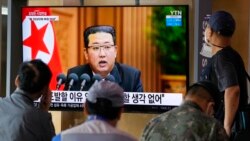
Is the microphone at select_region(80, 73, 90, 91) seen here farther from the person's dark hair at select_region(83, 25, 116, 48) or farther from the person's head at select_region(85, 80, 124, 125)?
the person's head at select_region(85, 80, 124, 125)

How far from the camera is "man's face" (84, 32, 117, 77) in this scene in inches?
242

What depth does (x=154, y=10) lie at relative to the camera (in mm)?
6012

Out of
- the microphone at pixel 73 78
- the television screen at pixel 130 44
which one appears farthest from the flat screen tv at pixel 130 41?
the microphone at pixel 73 78

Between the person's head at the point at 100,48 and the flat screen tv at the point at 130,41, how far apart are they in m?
0.06

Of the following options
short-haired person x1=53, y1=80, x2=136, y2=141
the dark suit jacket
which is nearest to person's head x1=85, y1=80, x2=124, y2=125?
short-haired person x1=53, y1=80, x2=136, y2=141

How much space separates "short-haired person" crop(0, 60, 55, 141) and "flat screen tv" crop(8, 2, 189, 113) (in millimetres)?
2544

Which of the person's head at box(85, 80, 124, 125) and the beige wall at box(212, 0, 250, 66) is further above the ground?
the beige wall at box(212, 0, 250, 66)

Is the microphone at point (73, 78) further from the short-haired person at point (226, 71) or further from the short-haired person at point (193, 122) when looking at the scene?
the short-haired person at point (193, 122)

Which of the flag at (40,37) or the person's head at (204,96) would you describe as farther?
the flag at (40,37)

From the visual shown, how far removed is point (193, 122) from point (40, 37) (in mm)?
3340

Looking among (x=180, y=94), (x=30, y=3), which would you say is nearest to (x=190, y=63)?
(x=180, y=94)

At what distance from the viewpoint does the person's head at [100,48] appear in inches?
242

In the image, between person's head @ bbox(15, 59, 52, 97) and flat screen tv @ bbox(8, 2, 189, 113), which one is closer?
person's head @ bbox(15, 59, 52, 97)

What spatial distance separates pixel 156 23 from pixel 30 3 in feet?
5.16
